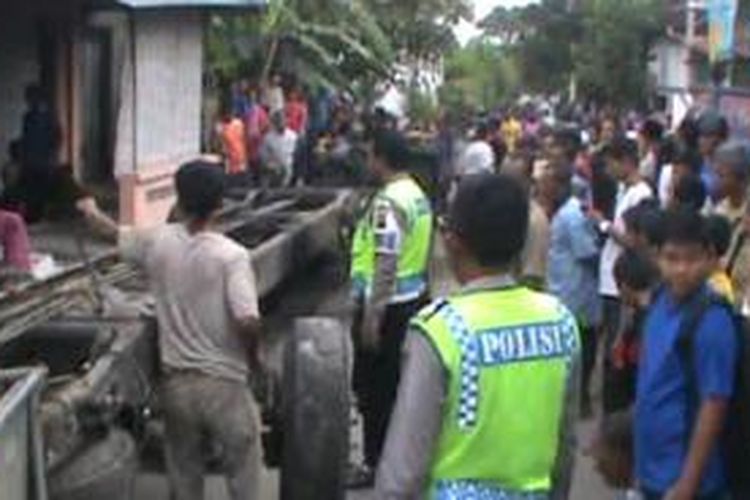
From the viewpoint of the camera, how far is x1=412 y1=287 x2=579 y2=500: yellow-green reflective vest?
12.6 ft

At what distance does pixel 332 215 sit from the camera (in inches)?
546

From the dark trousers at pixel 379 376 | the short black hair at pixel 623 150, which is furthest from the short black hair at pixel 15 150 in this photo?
the dark trousers at pixel 379 376

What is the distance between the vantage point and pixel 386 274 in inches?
322

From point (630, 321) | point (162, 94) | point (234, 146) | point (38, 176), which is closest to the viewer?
point (630, 321)

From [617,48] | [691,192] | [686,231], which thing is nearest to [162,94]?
[691,192]

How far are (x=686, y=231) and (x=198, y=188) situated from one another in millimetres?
1937

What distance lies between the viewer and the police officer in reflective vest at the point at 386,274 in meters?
8.16

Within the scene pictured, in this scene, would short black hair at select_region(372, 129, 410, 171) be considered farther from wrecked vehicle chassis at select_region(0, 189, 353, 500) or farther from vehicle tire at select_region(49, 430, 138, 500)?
vehicle tire at select_region(49, 430, 138, 500)

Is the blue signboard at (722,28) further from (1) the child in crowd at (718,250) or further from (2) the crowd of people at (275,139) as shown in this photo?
(1) the child in crowd at (718,250)

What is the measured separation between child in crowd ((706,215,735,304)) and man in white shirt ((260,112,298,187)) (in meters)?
17.9

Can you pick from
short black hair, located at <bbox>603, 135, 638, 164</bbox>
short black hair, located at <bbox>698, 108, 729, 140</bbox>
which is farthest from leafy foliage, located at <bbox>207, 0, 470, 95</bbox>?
short black hair, located at <bbox>603, 135, 638, 164</bbox>

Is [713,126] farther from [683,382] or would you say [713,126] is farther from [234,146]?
[234,146]

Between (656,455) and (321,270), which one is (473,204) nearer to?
(656,455)

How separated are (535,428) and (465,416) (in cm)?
20
